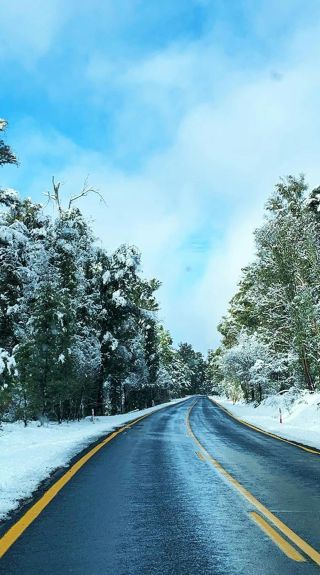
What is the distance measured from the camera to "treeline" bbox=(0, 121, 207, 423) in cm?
2042

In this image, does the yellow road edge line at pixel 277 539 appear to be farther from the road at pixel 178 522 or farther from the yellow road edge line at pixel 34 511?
the yellow road edge line at pixel 34 511

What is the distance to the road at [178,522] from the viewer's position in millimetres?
4805

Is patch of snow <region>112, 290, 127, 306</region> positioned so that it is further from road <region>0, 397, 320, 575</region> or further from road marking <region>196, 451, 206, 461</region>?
road <region>0, 397, 320, 575</region>

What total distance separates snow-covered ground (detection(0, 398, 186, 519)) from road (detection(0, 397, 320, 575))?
60 cm

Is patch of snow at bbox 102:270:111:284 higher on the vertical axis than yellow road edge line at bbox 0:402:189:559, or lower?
higher

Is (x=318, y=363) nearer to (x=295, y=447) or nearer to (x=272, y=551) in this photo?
(x=295, y=447)

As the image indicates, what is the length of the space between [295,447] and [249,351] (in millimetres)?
34968

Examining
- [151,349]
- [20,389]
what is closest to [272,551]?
[20,389]

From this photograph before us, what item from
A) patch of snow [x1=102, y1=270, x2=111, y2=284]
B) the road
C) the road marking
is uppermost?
patch of snow [x1=102, y1=270, x2=111, y2=284]

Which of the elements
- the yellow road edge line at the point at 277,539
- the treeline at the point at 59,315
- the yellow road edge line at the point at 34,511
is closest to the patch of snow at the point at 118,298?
the treeline at the point at 59,315

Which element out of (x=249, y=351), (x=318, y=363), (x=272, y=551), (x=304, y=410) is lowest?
(x=272, y=551)

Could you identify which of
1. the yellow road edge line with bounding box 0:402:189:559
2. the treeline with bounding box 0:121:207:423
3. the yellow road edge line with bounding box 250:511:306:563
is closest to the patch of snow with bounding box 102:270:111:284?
the treeline with bounding box 0:121:207:423

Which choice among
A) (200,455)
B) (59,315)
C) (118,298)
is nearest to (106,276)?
(118,298)

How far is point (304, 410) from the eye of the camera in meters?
27.5
